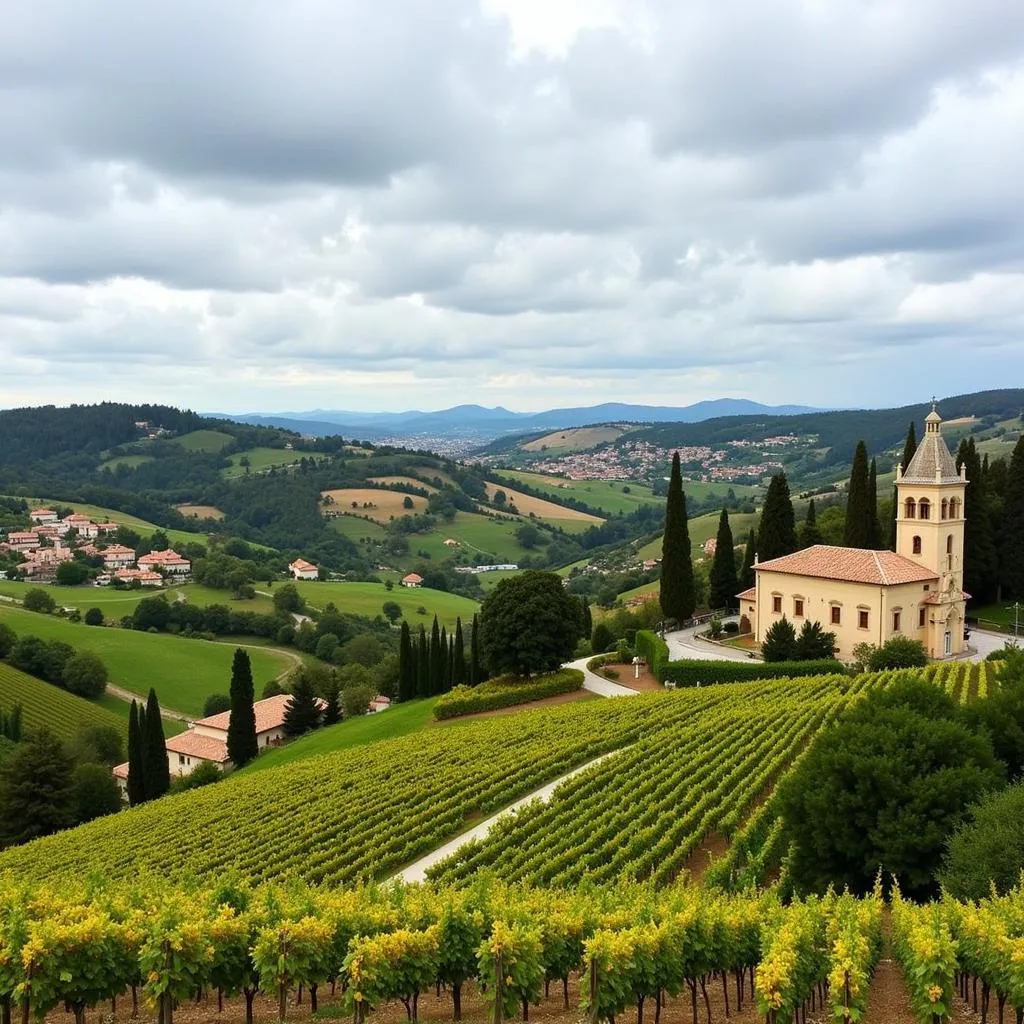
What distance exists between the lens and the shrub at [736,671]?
153 feet

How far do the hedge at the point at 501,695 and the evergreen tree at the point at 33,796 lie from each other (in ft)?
59.7

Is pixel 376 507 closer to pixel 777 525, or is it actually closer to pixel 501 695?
pixel 777 525

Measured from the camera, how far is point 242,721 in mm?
54312

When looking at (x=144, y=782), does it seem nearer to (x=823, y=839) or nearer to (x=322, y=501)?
(x=823, y=839)

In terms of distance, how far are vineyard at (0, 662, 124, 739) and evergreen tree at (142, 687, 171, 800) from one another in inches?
813

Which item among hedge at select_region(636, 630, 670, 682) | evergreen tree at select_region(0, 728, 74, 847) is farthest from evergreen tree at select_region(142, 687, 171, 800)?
hedge at select_region(636, 630, 670, 682)

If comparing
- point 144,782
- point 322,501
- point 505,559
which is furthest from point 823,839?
point 322,501

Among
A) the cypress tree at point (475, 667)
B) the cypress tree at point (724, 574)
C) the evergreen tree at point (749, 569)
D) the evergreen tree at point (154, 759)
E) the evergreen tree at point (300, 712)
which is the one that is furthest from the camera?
the evergreen tree at point (749, 569)

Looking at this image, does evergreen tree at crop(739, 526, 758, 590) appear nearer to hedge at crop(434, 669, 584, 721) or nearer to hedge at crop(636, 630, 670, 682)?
hedge at crop(636, 630, 670, 682)

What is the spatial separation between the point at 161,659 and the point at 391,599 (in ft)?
141

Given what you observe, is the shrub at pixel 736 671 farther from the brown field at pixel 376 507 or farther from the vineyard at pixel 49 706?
the brown field at pixel 376 507

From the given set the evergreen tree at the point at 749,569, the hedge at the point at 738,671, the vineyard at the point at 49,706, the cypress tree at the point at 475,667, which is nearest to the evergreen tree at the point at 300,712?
the cypress tree at the point at 475,667

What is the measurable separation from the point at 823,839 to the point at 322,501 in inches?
7230

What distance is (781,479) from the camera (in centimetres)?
5969
